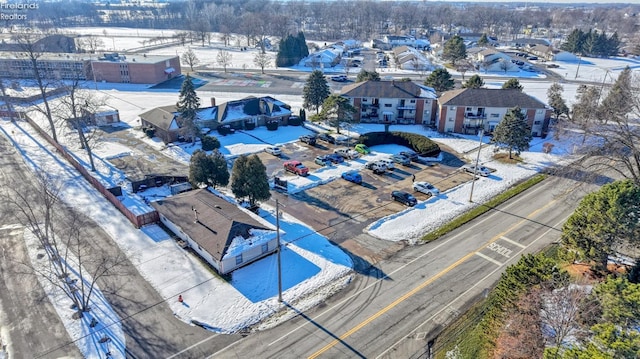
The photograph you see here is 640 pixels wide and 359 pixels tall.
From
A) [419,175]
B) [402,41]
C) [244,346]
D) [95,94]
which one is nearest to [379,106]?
[419,175]

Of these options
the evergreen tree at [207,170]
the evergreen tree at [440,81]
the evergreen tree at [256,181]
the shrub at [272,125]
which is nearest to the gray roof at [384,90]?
the evergreen tree at [440,81]

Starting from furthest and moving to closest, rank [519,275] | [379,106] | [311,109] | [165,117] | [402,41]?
[402,41] < [311,109] < [379,106] < [165,117] < [519,275]

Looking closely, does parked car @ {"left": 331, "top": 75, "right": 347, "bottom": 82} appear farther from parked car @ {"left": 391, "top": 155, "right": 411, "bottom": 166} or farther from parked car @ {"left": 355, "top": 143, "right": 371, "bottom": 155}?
parked car @ {"left": 391, "top": 155, "right": 411, "bottom": 166}

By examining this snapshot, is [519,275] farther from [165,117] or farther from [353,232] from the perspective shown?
[165,117]

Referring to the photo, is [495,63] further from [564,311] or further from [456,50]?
[564,311]

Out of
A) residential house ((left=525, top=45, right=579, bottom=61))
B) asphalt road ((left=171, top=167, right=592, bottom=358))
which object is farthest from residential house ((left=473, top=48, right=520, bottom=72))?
asphalt road ((left=171, top=167, right=592, bottom=358))

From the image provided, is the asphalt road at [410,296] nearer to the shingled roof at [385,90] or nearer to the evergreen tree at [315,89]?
the shingled roof at [385,90]
